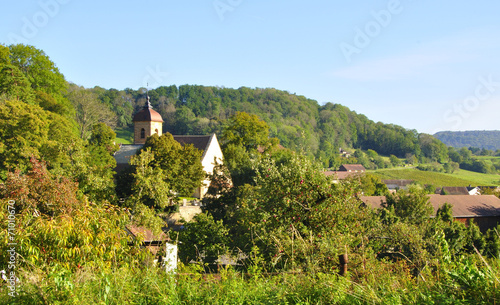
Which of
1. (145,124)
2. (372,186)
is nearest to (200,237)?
(145,124)

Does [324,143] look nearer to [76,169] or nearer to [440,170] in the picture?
[440,170]

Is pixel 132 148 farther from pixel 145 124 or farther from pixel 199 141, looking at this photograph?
pixel 199 141

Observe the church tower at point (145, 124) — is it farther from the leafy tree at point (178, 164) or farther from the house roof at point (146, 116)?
the leafy tree at point (178, 164)

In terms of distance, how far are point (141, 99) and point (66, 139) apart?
96.9 metres

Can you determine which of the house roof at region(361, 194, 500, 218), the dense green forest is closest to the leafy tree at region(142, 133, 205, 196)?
the dense green forest

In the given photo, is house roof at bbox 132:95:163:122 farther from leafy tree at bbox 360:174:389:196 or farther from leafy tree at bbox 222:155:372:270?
leafy tree at bbox 222:155:372:270

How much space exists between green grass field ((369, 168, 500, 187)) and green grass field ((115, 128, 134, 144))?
58080mm

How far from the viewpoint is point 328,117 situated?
152875 millimetres

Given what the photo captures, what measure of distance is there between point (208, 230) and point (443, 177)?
3680 inches

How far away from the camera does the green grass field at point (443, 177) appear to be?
8969 centimetres

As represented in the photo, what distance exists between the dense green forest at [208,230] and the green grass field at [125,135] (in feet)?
113

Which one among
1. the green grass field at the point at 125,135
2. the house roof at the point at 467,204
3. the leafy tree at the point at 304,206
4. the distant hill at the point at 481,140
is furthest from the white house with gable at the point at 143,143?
the distant hill at the point at 481,140

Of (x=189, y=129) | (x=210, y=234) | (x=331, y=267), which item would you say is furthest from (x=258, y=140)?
(x=189, y=129)

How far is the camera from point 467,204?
1511 inches
